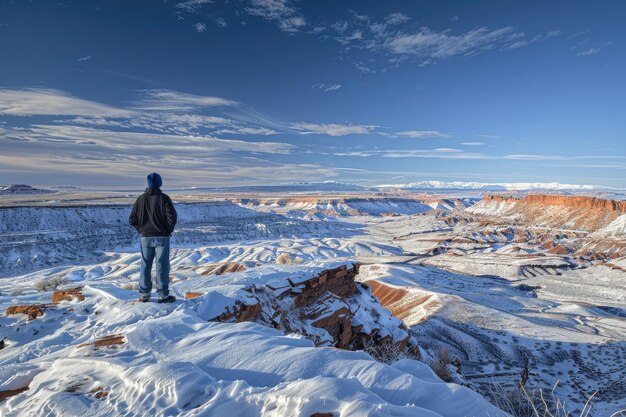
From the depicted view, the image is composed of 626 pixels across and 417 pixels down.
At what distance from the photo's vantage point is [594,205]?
89750mm

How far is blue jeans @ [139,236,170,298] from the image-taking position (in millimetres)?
6531

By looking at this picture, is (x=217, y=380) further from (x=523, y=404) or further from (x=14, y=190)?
(x=14, y=190)

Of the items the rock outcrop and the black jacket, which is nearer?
the black jacket

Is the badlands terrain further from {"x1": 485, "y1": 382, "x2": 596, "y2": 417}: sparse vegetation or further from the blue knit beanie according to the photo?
the blue knit beanie

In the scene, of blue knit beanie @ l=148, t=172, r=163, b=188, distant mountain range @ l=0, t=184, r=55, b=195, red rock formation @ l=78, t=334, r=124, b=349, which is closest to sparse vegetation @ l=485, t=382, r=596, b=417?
red rock formation @ l=78, t=334, r=124, b=349

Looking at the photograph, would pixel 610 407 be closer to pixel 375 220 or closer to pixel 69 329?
pixel 69 329

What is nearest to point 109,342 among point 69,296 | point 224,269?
point 69,296

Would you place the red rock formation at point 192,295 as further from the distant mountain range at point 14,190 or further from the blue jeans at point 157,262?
Answer: the distant mountain range at point 14,190

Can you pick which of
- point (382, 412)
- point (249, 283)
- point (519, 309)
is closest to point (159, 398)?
point (382, 412)

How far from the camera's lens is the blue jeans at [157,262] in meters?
6.53

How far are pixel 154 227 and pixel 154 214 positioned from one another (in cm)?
26

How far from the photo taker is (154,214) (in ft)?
21.0

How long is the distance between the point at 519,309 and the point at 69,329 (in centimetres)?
3694

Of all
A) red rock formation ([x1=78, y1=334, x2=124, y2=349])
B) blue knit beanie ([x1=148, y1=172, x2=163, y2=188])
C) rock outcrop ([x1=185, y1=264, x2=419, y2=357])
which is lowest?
rock outcrop ([x1=185, y1=264, x2=419, y2=357])
